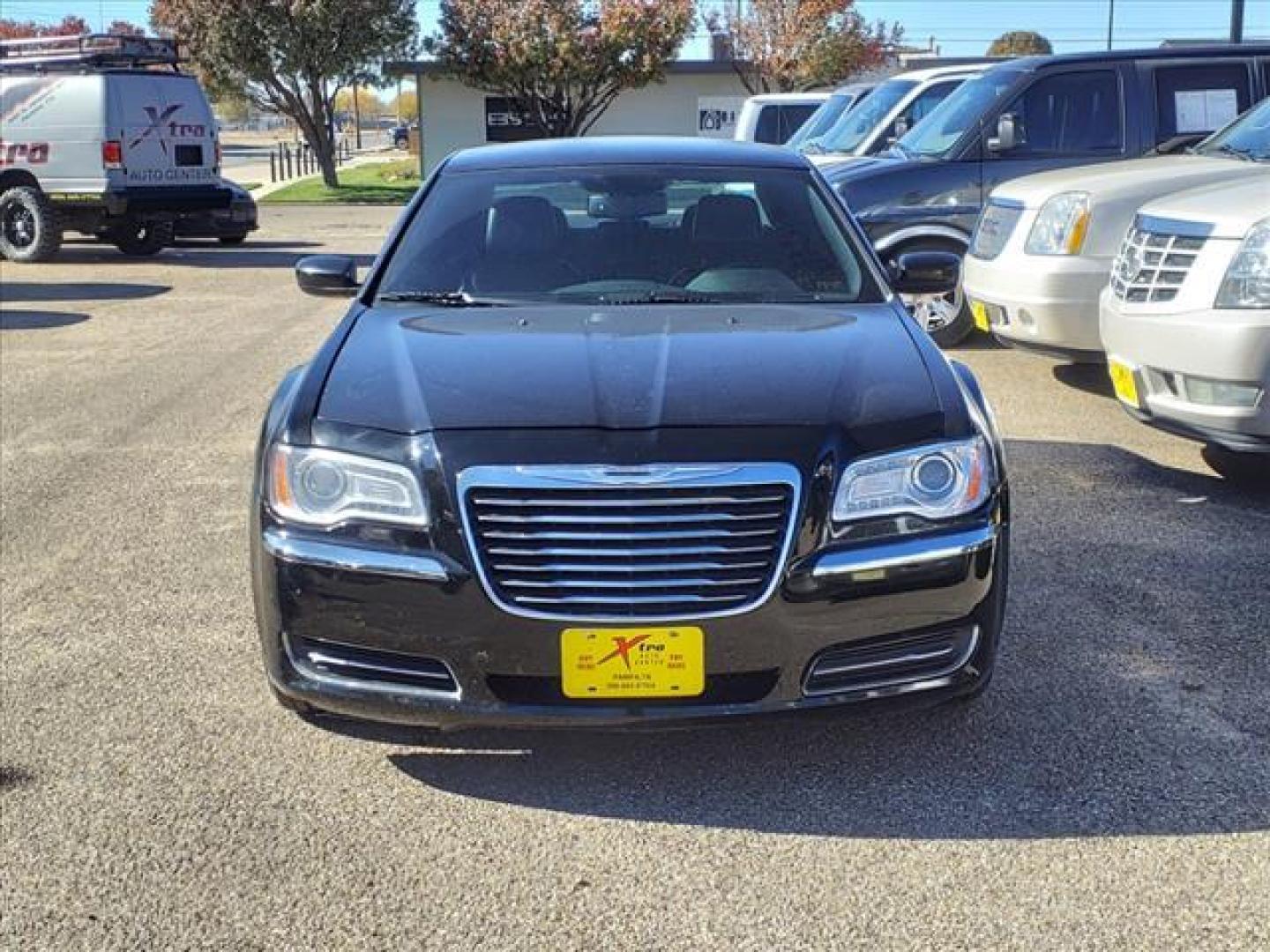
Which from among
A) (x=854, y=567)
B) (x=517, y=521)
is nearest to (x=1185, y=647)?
(x=854, y=567)

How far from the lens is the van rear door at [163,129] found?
53.3 ft

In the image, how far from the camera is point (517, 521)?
3.19 meters

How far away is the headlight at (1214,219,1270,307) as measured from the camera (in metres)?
5.41

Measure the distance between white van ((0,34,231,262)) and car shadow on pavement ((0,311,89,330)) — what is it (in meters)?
4.10

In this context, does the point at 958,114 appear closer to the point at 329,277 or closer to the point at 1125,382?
the point at 1125,382

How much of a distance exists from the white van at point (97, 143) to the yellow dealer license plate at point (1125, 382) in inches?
517

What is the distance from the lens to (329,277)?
500cm

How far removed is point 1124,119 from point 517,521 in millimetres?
7638

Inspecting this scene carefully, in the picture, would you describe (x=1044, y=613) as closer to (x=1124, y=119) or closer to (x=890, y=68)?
(x=1124, y=119)

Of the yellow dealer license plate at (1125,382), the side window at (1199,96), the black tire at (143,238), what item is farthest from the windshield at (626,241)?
the black tire at (143,238)

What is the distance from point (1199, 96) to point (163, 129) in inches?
465

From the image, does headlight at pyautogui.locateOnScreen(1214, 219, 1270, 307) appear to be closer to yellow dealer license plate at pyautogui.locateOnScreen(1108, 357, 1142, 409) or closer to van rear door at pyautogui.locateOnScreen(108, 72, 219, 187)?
yellow dealer license plate at pyautogui.locateOnScreen(1108, 357, 1142, 409)

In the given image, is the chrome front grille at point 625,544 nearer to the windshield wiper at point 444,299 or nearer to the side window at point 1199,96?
the windshield wiper at point 444,299

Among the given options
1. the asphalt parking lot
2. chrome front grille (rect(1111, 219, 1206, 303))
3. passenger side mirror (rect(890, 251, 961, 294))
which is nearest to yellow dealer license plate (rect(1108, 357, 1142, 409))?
chrome front grille (rect(1111, 219, 1206, 303))
